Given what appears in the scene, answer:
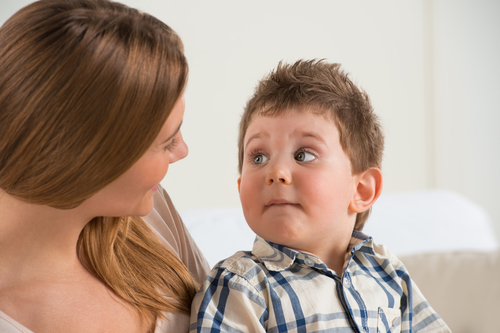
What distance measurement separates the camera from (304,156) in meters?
0.97

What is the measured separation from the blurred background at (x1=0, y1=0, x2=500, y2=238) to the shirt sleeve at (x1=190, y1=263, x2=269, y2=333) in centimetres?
114

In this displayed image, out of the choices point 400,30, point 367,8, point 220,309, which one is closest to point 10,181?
point 220,309

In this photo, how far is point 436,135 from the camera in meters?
3.22

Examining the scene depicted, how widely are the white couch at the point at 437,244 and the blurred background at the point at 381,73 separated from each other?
1.59 ft

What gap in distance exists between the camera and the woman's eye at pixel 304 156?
0.97 m

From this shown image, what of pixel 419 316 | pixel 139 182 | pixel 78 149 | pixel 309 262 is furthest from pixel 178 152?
pixel 419 316

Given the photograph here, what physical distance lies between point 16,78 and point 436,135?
304 cm

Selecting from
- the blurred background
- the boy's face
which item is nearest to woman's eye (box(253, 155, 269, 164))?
the boy's face

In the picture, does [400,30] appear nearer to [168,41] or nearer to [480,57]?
[480,57]

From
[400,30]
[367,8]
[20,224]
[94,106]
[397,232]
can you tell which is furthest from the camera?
[400,30]

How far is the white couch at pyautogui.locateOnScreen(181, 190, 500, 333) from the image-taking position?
4.60 ft

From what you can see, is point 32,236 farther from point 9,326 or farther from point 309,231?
point 309,231

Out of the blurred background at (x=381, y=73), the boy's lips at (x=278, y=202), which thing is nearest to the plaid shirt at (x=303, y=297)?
the boy's lips at (x=278, y=202)

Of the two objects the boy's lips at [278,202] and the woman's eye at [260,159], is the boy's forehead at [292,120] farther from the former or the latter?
the boy's lips at [278,202]
